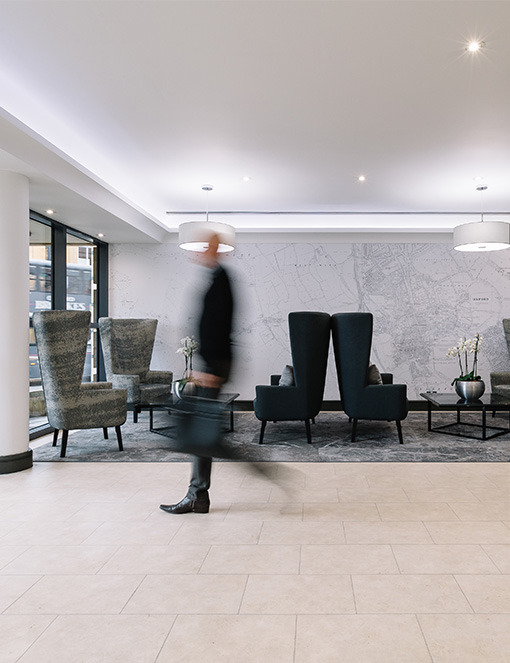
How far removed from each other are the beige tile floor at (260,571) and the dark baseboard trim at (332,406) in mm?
3820

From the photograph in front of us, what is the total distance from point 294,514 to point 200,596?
113 centimetres

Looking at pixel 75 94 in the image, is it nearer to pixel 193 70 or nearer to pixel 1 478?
pixel 193 70

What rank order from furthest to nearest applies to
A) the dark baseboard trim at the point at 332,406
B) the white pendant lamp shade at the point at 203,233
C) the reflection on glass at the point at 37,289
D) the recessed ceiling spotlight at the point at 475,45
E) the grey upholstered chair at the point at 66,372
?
the dark baseboard trim at the point at 332,406, the white pendant lamp shade at the point at 203,233, the reflection on glass at the point at 37,289, the grey upholstered chair at the point at 66,372, the recessed ceiling spotlight at the point at 475,45

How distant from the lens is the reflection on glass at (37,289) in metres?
5.75

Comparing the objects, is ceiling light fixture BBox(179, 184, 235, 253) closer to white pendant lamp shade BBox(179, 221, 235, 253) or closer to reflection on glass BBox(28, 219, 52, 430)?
white pendant lamp shade BBox(179, 221, 235, 253)

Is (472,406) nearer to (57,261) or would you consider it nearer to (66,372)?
(66,372)

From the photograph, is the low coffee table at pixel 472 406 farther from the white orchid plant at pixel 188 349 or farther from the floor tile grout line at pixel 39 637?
the floor tile grout line at pixel 39 637

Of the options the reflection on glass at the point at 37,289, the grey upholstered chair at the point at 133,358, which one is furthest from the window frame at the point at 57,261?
the grey upholstered chair at the point at 133,358

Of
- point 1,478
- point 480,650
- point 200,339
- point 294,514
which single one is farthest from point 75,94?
point 480,650

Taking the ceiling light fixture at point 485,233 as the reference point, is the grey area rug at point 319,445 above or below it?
below

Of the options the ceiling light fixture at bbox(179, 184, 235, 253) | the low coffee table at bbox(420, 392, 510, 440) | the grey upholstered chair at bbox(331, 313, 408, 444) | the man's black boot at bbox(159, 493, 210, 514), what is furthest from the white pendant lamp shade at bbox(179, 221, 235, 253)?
the man's black boot at bbox(159, 493, 210, 514)

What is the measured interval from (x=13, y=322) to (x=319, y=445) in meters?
2.96

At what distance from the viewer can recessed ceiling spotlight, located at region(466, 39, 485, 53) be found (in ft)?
10.3

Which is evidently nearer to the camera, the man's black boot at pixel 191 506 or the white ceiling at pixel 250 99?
the white ceiling at pixel 250 99
